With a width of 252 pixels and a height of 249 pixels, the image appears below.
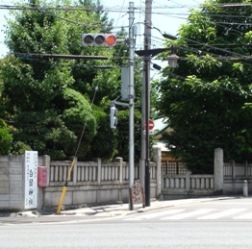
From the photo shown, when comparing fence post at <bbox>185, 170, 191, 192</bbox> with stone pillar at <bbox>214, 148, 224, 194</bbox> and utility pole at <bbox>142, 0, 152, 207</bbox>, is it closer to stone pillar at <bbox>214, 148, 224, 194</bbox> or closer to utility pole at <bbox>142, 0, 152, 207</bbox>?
stone pillar at <bbox>214, 148, 224, 194</bbox>

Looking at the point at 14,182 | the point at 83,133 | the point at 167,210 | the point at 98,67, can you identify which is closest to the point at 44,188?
the point at 14,182

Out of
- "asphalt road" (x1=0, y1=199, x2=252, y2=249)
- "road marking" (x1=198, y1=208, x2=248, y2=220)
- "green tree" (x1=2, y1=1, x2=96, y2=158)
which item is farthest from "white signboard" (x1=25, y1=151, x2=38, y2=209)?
"road marking" (x1=198, y1=208, x2=248, y2=220)

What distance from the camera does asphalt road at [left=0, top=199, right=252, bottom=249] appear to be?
44.3 feet

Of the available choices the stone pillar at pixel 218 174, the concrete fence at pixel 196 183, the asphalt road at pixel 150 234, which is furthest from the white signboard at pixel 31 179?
the stone pillar at pixel 218 174

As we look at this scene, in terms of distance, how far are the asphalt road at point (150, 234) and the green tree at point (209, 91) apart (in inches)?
527

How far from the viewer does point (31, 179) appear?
23641 mm

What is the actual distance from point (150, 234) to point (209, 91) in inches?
790

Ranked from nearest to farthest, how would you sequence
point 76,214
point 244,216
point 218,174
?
point 244,216 < point 76,214 < point 218,174

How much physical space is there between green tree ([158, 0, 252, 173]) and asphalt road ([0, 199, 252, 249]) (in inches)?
527

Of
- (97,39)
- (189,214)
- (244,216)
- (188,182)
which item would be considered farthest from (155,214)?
(188,182)

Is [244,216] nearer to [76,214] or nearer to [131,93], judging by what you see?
[76,214]

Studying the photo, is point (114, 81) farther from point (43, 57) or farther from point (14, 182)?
point (14, 182)

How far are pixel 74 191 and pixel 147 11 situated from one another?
336 inches

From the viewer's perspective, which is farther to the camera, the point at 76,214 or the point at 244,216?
the point at 76,214
